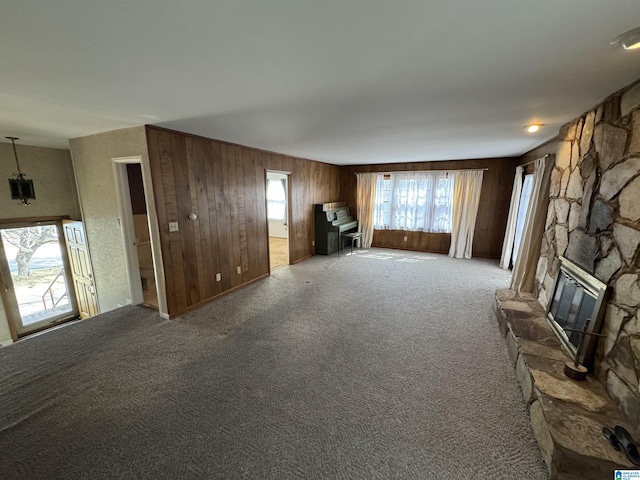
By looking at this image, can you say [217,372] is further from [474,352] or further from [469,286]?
[469,286]

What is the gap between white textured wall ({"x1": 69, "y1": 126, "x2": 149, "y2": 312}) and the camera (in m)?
3.14

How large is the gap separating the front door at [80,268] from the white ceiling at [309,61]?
1.92m

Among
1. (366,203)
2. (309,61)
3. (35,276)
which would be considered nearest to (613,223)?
(309,61)

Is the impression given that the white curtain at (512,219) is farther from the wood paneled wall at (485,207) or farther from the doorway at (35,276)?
the doorway at (35,276)

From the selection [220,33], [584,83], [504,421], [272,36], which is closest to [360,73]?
[272,36]

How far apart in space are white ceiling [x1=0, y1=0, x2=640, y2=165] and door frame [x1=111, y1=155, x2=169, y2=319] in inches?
22.2

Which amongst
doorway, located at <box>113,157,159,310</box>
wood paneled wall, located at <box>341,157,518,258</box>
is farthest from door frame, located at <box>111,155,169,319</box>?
wood paneled wall, located at <box>341,157,518,258</box>

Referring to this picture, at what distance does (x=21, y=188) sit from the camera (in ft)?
12.2

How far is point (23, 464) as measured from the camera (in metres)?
1.49

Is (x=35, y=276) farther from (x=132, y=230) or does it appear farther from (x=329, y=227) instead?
(x=329, y=227)

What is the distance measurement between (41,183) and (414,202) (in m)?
7.08

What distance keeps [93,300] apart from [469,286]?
617 cm

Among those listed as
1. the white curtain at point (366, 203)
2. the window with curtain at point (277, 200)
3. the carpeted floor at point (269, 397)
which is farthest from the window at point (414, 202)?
the window with curtain at point (277, 200)

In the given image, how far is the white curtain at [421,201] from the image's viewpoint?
6.01m
